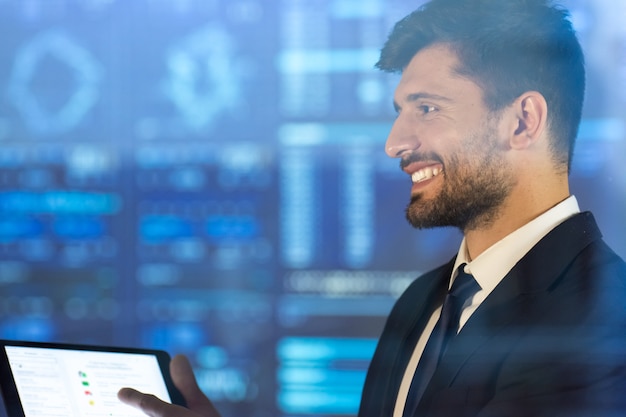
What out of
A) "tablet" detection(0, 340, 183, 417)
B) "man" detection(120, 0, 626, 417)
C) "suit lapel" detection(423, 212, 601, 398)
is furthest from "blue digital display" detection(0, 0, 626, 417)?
"suit lapel" detection(423, 212, 601, 398)

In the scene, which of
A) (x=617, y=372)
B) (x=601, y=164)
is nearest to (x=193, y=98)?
(x=601, y=164)

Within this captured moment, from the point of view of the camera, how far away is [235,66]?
63.7 inches

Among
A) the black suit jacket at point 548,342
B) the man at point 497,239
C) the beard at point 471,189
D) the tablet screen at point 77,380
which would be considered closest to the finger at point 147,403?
the man at point 497,239

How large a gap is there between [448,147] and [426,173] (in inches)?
1.9

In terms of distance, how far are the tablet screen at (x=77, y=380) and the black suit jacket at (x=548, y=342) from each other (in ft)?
1.26

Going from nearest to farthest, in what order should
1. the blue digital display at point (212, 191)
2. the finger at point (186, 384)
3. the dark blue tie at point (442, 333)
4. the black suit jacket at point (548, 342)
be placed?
A: 1. the black suit jacket at point (548, 342)
2. the dark blue tie at point (442, 333)
3. the finger at point (186, 384)
4. the blue digital display at point (212, 191)

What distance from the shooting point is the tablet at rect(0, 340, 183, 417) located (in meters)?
0.93

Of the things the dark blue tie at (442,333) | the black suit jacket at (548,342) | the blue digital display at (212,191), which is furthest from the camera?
the blue digital display at (212,191)

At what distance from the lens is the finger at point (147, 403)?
2.76ft

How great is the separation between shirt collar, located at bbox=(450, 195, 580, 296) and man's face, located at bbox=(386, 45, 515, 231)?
0.04m

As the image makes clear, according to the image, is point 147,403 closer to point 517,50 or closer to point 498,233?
point 498,233

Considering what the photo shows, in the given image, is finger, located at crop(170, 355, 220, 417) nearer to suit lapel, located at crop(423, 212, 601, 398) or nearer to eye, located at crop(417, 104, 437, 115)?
suit lapel, located at crop(423, 212, 601, 398)

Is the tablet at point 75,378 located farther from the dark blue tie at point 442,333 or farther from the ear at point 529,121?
the ear at point 529,121

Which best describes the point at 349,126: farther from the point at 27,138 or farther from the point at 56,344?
the point at 56,344
